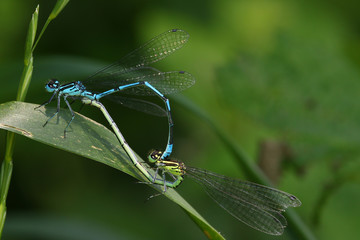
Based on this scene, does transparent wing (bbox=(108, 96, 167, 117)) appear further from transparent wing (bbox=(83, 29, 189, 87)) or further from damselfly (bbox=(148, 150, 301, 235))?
damselfly (bbox=(148, 150, 301, 235))

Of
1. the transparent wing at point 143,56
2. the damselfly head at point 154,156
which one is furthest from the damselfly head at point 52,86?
the damselfly head at point 154,156

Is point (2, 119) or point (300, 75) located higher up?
point (2, 119)

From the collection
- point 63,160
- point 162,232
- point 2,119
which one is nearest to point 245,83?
point 162,232

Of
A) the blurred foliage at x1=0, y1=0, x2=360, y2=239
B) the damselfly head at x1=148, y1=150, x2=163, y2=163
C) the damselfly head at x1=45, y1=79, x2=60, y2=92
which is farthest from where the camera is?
the blurred foliage at x1=0, y1=0, x2=360, y2=239

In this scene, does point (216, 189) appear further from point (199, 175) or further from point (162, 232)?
point (162, 232)

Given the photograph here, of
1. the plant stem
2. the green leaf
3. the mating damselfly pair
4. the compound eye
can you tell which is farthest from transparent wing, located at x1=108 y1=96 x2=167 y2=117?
the plant stem

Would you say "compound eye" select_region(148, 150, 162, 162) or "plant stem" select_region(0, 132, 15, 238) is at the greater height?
"plant stem" select_region(0, 132, 15, 238)
